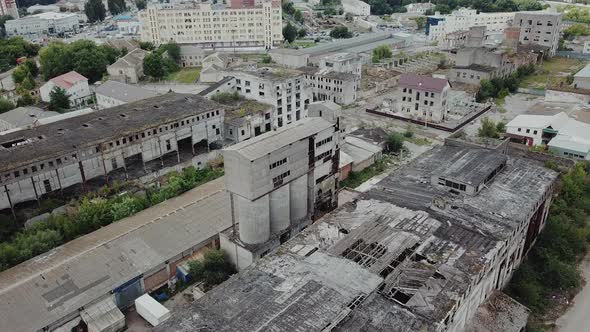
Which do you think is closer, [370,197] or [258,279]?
[258,279]

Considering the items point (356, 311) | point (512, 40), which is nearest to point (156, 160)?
point (356, 311)

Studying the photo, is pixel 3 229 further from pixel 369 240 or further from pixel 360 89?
pixel 360 89

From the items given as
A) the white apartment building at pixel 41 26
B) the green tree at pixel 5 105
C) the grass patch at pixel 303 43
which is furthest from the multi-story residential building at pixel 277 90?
the white apartment building at pixel 41 26

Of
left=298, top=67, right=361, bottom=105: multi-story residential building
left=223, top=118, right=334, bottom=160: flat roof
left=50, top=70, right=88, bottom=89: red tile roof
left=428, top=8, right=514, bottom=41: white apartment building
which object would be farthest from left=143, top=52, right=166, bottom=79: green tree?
left=428, top=8, right=514, bottom=41: white apartment building

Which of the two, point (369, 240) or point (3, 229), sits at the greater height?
point (369, 240)

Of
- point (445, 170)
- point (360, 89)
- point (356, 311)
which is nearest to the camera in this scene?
point (356, 311)

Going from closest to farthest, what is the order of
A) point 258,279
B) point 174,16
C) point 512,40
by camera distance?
1. point 258,279
2. point 512,40
3. point 174,16
